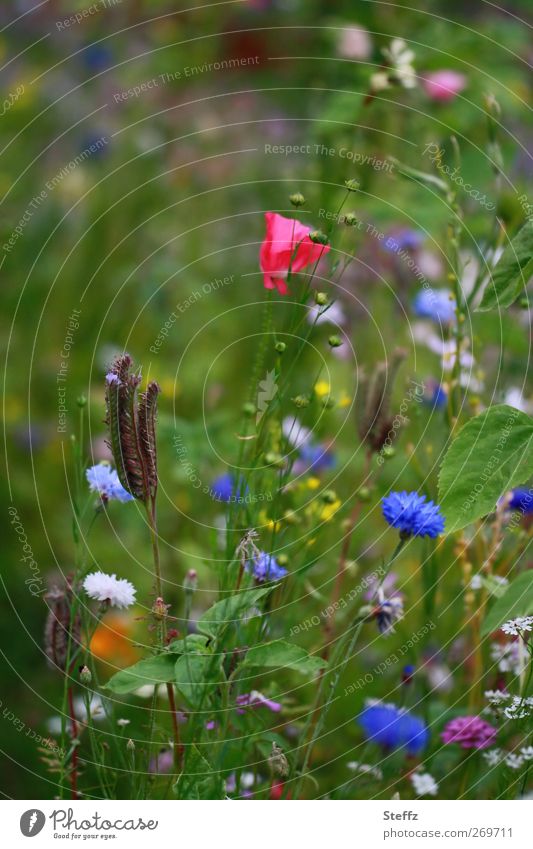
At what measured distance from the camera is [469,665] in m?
1.17

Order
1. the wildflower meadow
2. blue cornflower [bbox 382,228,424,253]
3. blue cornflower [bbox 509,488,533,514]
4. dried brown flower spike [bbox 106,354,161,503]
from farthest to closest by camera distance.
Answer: blue cornflower [bbox 382,228,424,253] < blue cornflower [bbox 509,488,533,514] < the wildflower meadow < dried brown flower spike [bbox 106,354,161,503]

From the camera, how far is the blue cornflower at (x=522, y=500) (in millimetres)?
1111

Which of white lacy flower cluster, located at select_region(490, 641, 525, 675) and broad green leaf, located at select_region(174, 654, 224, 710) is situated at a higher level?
white lacy flower cluster, located at select_region(490, 641, 525, 675)

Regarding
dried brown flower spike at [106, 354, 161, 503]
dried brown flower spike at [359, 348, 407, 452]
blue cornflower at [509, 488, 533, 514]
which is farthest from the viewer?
blue cornflower at [509, 488, 533, 514]

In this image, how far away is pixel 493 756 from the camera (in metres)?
0.98

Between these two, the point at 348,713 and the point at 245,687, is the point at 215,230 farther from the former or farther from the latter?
the point at 245,687

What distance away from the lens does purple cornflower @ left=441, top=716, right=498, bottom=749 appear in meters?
0.99

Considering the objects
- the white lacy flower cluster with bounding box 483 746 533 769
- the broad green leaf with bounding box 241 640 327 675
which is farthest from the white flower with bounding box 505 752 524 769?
the broad green leaf with bounding box 241 640 327 675

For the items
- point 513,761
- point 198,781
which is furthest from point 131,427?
point 513,761

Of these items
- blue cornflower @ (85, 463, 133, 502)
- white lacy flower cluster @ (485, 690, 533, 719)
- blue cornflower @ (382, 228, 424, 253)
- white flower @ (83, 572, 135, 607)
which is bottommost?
white lacy flower cluster @ (485, 690, 533, 719)

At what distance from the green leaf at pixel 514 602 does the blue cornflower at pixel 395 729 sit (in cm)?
22
